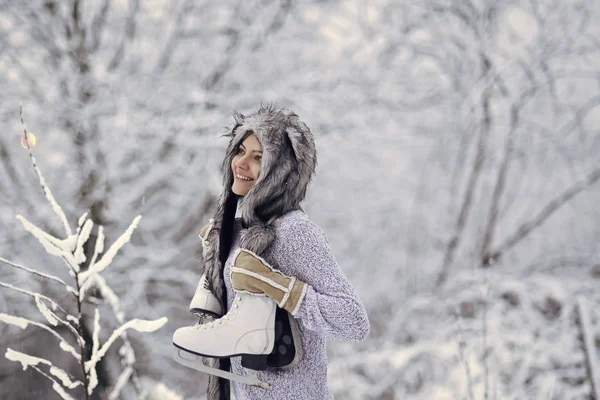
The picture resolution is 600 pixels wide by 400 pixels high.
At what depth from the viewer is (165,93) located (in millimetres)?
4125

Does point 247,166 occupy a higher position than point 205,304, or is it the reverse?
point 247,166

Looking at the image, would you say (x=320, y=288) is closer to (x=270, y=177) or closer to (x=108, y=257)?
(x=270, y=177)

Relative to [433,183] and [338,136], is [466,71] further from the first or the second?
[338,136]


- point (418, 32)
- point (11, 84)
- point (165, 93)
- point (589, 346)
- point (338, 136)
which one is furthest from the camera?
point (418, 32)

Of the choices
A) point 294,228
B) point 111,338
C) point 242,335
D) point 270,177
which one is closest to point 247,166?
point 270,177

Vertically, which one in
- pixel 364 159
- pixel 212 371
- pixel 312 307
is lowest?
pixel 212 371

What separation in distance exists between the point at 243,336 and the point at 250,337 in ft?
0.05

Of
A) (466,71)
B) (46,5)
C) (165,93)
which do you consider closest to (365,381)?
(165,93)

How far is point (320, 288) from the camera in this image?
1213 mm

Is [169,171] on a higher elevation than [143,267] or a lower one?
higher

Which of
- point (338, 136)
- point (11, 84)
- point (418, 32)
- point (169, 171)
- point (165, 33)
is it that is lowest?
point (169, 171)

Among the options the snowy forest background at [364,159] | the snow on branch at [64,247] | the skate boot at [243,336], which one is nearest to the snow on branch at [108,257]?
the snow on branch at [64,247]

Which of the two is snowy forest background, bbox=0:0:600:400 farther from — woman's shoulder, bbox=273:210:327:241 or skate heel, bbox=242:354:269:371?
woman's shoulder, bbox=273:210:327:241

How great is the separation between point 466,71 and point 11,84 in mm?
4435
